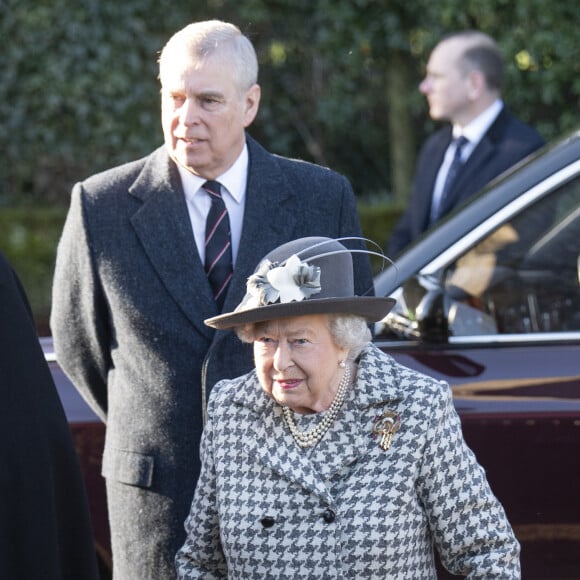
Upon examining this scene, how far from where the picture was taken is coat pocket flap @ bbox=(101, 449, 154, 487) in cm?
344

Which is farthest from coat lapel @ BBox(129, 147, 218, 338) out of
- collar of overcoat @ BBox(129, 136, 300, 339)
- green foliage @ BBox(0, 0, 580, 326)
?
green foliage @ BBox(0, 0, 580, 326)

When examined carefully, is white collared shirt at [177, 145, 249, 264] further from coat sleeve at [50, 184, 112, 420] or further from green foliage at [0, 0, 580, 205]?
green foliage at [0, 0, 580, 205]

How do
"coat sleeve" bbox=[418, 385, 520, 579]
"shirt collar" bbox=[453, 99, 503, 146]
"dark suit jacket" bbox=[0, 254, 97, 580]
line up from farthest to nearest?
"shirt collar" bbox=[453, 99, 503, 146] → "coat sleeve" bbox=[418, 385, 520, 579] → "dark suit jacket" bbox=[0, 254, 97, 580]

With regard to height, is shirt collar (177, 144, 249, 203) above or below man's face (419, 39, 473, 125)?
below

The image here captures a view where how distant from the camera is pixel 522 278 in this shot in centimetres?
414

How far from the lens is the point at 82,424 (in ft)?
13.2

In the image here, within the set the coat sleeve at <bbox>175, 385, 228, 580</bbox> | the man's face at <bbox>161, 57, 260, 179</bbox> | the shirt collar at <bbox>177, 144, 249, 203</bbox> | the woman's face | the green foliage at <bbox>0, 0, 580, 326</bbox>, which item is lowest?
the coat sleeve at <bbox>175, 385, 228, 580</bbox>

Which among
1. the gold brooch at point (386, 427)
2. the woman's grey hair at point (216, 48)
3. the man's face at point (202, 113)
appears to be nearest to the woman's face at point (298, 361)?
the gold brooch at point (386, 427)

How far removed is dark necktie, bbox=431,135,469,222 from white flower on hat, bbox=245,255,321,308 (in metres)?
2.96

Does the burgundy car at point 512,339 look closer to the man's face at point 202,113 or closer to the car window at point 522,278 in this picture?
the car window at point 522,278

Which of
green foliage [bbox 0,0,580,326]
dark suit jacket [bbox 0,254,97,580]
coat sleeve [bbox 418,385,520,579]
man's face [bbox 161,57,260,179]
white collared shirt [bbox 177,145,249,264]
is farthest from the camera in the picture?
green foliage [bbox 0,0,580,326]

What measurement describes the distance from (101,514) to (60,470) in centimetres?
142

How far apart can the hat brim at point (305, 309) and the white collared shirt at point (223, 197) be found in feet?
2.11

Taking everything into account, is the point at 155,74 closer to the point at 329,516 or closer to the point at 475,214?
the point at 475,214
